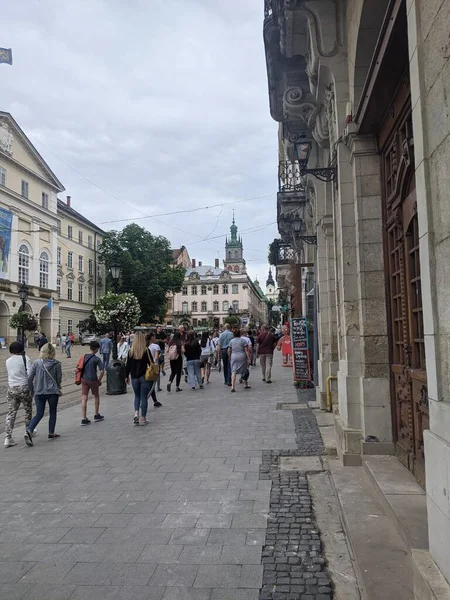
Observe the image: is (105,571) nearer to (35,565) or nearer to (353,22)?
(35,565)

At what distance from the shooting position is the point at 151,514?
4480mm

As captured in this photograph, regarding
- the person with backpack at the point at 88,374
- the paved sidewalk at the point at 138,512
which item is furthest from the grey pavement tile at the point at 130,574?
the person with backpack at the point at 88,374

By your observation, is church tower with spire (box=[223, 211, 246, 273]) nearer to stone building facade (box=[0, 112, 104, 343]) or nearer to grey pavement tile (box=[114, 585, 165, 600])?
stone building facade (box=[0, 112, 104, 343])

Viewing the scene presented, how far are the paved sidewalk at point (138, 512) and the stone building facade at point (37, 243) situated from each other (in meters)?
37.6

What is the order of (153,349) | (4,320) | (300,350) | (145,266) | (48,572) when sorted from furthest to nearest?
1. (145,266)
2. (4,320)
3. (300,350)
4. (153,349)
5. (48,572)

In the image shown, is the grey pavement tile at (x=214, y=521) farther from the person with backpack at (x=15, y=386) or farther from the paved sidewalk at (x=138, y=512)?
the person with backpack at (x=15, y=386)

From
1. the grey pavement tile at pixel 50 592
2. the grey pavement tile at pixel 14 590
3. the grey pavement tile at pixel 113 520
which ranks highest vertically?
the grey pavement tile at pixel 113 520

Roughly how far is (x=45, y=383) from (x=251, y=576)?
545cm

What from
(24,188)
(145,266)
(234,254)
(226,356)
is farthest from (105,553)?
(234,254)

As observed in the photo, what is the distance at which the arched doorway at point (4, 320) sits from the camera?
44250 millimetres

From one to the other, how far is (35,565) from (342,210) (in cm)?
494

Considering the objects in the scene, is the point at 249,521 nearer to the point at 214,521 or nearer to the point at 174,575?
the point at 214,521

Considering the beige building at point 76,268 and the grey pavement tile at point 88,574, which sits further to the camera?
the beige building at point 76,268

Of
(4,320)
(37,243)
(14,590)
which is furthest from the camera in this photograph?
(37,243)
